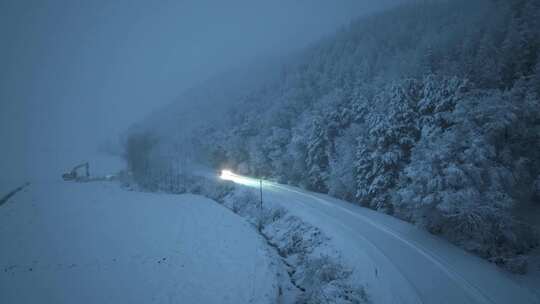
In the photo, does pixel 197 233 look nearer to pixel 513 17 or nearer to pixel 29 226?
pixel 29 226

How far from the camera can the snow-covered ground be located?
17.5m

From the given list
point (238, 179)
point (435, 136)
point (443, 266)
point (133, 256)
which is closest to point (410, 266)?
point (443, 266)

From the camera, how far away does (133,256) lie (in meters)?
22.7

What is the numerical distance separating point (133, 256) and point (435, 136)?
27967 mm

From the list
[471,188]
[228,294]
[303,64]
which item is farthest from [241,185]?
[303,64]

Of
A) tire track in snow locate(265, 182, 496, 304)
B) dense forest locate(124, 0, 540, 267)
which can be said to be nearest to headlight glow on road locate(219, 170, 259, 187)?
dense forest locate(124, 0, 540, 267)

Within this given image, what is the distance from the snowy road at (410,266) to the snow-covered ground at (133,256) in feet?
20.5

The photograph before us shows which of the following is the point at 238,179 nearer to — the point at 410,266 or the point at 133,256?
the point at 133,256

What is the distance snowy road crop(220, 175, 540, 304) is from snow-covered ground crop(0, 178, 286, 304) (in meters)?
6.25

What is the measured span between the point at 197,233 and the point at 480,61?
34.0m

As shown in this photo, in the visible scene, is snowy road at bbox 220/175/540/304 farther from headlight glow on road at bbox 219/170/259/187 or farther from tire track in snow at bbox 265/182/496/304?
headlight glow on road at bbox 219/170/259/187

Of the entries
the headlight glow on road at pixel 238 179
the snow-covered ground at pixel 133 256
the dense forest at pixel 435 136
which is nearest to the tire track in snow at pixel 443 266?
the dense forest at pixel 435 136

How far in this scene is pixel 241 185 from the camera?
42.2 meters

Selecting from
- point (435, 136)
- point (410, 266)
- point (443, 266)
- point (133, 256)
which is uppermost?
point (435, 136)
